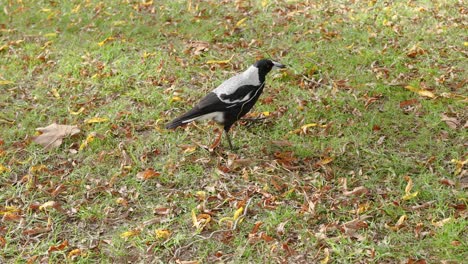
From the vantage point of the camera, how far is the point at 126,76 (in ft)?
21.2

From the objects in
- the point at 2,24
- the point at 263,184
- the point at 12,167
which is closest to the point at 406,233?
the point at 263,184

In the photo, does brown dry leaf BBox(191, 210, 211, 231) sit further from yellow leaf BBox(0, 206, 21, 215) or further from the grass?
yellow leaf BBox(0, 206, 21, 215)

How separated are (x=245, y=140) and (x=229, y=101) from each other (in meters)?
0.54

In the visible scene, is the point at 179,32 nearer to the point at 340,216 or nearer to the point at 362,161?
the point at 362,161

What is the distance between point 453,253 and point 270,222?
1317 mm

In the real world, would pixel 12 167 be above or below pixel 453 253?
below

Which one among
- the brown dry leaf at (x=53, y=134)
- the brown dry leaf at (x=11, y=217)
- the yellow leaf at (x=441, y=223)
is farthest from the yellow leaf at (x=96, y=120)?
the yellow leaf at (x=441, y=223)

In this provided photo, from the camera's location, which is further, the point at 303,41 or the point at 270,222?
the point at 303,41

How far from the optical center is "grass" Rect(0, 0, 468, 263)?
3977 mm

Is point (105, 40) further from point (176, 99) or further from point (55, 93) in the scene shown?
point (176, 99)

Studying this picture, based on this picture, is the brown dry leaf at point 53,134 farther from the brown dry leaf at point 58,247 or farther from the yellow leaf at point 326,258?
the yellow leaf at point 326,258

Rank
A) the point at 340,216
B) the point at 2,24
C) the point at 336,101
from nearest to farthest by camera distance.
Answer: the point at 340,216
the point at 336,101
the point at 2,24

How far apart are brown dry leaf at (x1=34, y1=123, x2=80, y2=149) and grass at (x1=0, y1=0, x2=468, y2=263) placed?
0.30 ft

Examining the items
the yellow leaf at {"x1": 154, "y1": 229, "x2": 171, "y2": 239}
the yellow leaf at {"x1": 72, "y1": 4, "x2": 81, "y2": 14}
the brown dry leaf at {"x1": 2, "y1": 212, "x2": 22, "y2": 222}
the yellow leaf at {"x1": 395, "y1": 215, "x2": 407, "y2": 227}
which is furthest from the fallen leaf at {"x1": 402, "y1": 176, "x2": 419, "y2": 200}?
the yellow leaf at {"x1": 72, "y1": 4, "x2": 81, "y2": 14}
